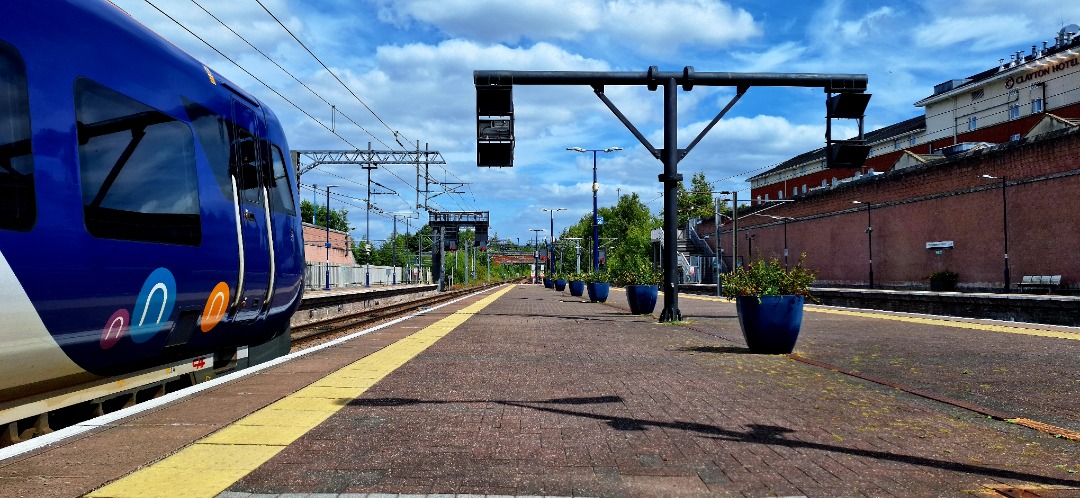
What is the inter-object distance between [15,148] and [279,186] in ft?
16.0

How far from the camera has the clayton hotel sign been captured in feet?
163

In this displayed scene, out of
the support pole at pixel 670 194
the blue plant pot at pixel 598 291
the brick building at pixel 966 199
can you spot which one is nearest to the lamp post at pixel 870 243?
the brick building at pixel 966 199

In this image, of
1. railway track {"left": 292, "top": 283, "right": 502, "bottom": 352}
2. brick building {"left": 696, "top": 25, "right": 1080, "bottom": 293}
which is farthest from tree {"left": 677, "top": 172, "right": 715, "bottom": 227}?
railway track {"left": 292, "top": 283, "right": 502, "bottom": 352}

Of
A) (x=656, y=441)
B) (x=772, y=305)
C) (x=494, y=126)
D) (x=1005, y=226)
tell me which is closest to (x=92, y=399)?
(x=656, y=441)

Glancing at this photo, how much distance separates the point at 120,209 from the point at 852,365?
24.3ft

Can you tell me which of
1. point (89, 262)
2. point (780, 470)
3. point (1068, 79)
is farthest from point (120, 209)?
point (1068, 79)

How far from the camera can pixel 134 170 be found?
5.75 meters

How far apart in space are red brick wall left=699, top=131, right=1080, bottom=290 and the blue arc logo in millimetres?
26627

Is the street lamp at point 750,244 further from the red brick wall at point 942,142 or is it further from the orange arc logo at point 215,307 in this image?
the orange arc logo at point 215,307

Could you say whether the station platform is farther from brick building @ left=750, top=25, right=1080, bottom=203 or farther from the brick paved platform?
brick building @ left=750, top=25, right=1080, bottom=203

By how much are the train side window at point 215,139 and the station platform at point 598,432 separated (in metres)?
2.00

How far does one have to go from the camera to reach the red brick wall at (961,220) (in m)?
34.4

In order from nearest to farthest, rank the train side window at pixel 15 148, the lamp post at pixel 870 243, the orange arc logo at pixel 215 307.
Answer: the train side window at pixel 15 148, the orange arc logo at pixel 215 307, the lamp post at pixel 870 243

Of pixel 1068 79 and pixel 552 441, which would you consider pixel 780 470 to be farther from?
pixel 1068 79
